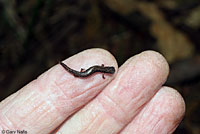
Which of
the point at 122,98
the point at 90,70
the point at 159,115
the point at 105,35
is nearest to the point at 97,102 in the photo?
the point at 122,98

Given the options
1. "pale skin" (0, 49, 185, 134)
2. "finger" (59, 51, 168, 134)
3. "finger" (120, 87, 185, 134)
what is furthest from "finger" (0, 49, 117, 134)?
"finger" (120, 87, 185, 134)

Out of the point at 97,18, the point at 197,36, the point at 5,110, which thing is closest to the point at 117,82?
the point at 5,110

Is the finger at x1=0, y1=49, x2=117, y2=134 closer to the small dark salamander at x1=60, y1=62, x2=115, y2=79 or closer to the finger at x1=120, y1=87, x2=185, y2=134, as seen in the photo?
the small dark salamander at x1=60, y1=62, x2=115, y2=79

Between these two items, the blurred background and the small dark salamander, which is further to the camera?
the blurred background

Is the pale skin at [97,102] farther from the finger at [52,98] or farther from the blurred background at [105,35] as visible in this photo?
the blurred background at [105,35]

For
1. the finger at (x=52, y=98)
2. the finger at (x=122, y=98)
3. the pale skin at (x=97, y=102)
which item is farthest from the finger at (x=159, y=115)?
the finger at (x=52, y=98)

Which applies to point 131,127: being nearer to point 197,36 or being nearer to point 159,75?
point 159,75
